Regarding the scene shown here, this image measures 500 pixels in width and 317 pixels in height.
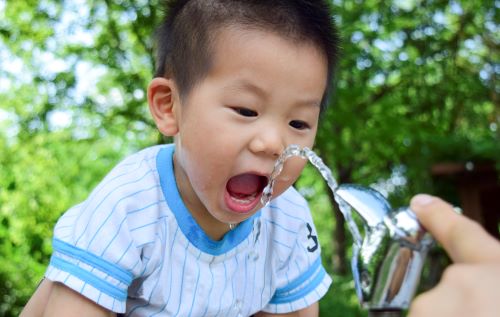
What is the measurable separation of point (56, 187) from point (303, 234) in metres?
6.26

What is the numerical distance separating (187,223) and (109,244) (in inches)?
8.9

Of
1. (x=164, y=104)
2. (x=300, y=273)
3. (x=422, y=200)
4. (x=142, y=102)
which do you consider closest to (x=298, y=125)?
(x=164, y=104)

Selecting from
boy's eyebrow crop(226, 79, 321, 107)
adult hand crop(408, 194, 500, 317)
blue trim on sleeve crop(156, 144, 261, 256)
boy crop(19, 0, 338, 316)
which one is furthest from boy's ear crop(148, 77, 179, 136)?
adult hand crop(408, 194, 500, 317)

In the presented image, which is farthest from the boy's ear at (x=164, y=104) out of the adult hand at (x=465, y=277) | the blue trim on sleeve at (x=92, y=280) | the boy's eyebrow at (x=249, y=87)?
the adult hand at (x=465, y=277)

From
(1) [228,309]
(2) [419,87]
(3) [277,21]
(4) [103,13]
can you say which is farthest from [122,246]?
(2) [419,87]

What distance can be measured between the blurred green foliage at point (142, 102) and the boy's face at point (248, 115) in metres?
3.32

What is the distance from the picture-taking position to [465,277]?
60 centimetres

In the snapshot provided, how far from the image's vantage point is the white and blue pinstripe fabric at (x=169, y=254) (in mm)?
1386

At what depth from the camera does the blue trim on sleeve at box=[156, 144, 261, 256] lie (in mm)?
1554

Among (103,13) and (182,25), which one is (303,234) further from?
(103,13)

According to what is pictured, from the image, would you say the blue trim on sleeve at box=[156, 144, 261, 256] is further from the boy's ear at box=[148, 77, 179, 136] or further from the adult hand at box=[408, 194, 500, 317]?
the adult hand at box=[408, 194, 500, 317]

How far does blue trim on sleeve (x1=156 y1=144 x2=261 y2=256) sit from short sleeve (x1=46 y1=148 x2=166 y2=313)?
52 mm

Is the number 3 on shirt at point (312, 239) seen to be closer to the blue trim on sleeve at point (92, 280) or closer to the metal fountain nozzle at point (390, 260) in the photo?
the blue trim on sleeve at point (92, 280)

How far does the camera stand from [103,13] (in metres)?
5.75
